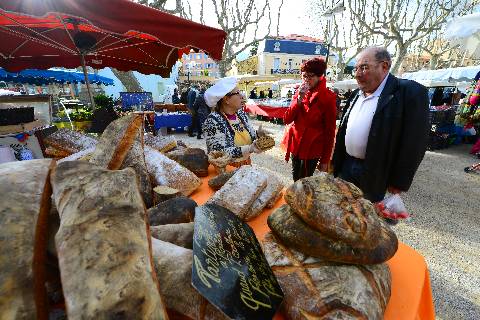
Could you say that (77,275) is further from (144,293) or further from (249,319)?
(249,319)

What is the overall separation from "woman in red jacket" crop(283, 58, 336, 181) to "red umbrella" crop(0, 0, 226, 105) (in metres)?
1.11

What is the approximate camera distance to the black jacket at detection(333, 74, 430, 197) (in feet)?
6.60

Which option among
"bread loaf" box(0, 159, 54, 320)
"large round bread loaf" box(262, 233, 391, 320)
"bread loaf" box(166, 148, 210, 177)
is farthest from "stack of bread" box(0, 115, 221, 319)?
"bread loaf" box(166, 148, 210, 177)

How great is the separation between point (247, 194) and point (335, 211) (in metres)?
0.58

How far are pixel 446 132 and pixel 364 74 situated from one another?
8358mm

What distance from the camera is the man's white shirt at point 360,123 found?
7.30ft

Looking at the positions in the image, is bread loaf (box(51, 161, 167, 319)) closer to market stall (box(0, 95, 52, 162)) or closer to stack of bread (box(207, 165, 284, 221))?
stack of bread (box(207, 165, 284, 221))

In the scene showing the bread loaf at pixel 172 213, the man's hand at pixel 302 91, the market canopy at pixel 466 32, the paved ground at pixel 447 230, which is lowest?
the paved ground at pixel 447 230

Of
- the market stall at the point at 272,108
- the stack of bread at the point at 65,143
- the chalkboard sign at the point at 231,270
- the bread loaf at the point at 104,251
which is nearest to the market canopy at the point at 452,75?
the market stall at the point at 272,108

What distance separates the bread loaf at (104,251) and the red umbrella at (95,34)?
1.65 meters

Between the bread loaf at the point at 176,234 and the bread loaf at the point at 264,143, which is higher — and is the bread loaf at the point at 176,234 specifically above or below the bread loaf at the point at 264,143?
below

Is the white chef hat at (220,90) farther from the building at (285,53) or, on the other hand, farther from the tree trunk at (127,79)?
the building at (285,53)

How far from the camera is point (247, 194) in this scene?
4.63 ft

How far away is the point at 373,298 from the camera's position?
2.76ft
